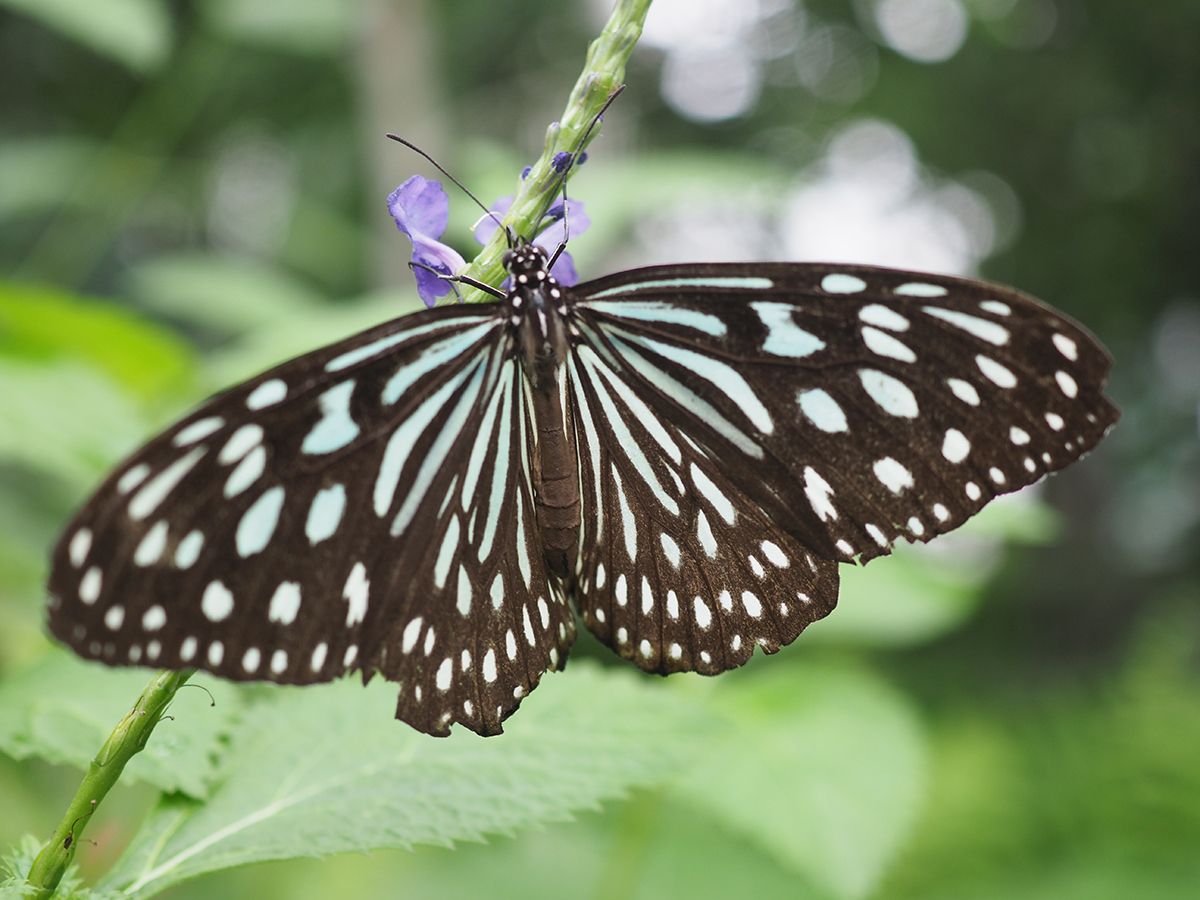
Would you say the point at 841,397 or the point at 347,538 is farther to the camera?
the point at 841,397

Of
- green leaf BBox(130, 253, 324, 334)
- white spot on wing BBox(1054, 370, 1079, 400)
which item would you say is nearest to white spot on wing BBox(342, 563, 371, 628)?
white spot on wing BBox(1054, 370, 1079, 400)

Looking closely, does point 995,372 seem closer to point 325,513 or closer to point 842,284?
point 842,284

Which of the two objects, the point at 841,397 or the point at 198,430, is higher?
the point at 841,397

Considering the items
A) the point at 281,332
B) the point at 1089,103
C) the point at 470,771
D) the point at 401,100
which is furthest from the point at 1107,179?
the point at 470,771

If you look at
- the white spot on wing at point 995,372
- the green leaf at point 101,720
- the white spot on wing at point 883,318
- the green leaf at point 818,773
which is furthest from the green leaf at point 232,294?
the white spot on wing at point 995,372

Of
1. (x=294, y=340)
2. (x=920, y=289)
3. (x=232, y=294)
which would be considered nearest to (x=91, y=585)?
(x=920, y=289)

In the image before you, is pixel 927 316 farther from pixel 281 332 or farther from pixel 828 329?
pixel 281 332
